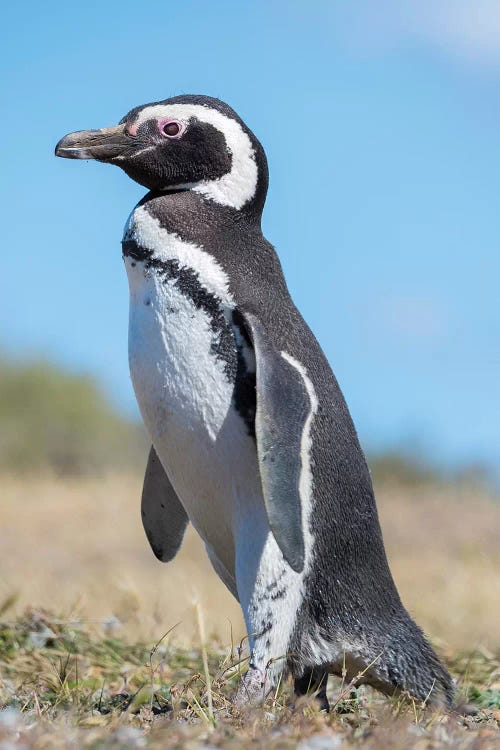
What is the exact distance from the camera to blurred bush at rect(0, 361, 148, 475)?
18703mm

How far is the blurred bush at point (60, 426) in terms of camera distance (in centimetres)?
1870

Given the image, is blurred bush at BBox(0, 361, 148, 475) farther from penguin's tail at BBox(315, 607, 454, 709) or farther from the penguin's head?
penguin's tail at BBox(315, 607, 454, 709)

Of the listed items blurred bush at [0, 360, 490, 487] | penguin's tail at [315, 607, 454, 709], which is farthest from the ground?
blurred bush at [0, 360, 490, 487]

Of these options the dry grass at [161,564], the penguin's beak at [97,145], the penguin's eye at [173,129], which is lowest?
the dry grass at [161,564]

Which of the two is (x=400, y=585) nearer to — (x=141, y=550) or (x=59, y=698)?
(x=141, y=550)

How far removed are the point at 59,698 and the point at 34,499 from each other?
9194mm

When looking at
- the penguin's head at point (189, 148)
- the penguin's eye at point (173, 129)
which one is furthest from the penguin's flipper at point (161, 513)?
the penguin's eye at point (173, 129)

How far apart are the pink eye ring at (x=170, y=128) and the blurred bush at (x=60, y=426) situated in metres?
13.3

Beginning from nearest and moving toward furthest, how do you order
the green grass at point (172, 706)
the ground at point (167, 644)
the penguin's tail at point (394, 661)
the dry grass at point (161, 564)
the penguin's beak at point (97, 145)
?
the green grass at point (172, 706) → the ground at point (167, 644) → the penguin's tail at point (394, 661) → the penguin's beak at point (97, 145) → the dry grass at point (161, 564)

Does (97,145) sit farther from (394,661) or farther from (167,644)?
(167,644)

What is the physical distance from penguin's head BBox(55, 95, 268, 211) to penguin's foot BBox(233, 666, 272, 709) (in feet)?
5.20

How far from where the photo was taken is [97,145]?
3949 mm

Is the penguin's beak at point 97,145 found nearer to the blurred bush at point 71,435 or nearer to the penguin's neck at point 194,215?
the penguin's neck at point 194,215

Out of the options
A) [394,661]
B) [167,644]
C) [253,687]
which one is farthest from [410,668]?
[167,644]
